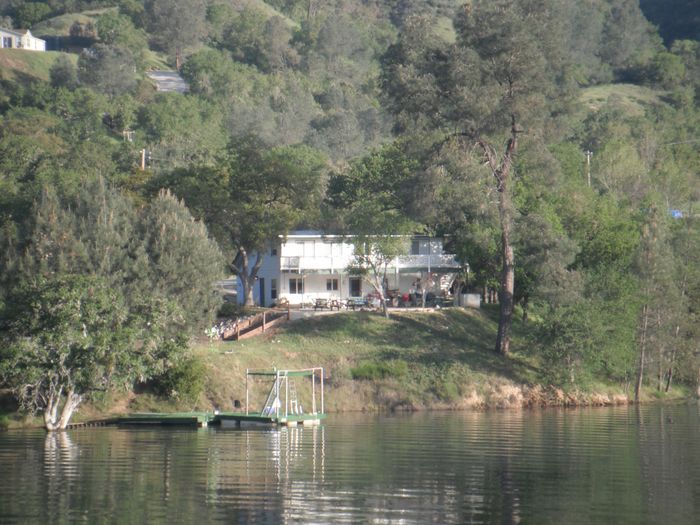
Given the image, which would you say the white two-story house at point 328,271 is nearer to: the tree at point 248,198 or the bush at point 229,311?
the tree at point 248,198

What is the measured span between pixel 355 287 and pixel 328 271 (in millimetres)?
4877

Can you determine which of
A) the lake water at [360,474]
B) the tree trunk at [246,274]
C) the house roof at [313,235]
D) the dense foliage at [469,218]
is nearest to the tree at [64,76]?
the dense foliage at [469,218]

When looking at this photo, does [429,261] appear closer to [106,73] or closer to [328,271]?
[328,271]

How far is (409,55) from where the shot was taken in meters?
77.8

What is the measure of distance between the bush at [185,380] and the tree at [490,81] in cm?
2236

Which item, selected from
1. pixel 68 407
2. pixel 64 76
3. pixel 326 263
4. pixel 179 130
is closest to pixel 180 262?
pixel 68 407

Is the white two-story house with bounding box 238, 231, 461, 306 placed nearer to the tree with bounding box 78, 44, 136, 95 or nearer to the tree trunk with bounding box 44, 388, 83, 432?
the tree trunk with bounding box 44, 388, 83, 432

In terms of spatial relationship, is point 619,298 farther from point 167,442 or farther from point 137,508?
point 137,508

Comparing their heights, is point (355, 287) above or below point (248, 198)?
below

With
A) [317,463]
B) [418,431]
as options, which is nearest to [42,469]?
[317,463]

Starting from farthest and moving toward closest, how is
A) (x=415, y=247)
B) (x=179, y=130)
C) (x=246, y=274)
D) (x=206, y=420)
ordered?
(x=179, y=130), (x=415, y=247), (x=246, y=274), (x=206, y=420)

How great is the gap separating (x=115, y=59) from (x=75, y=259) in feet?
453

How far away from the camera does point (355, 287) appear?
9175 cm

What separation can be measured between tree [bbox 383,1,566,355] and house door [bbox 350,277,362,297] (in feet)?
49.6
